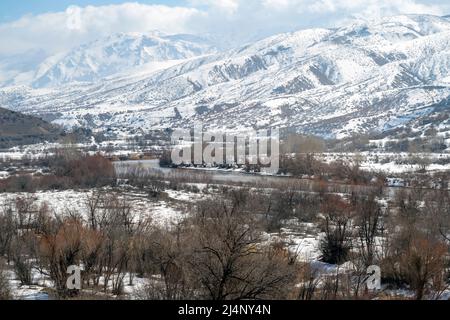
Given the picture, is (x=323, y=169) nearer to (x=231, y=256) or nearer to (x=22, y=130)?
(x=231, y=256)

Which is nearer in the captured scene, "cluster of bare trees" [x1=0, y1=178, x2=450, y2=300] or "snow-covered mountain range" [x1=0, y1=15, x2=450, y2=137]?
"cluster of bare trees" [x1=0, y1=178, x2=450, y2=300]

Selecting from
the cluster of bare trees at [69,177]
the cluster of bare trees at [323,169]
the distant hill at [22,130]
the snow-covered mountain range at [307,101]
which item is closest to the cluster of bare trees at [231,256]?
the cluster of bare trees at [69,177]

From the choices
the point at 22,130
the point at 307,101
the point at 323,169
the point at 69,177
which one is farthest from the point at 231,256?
the point at 307,101

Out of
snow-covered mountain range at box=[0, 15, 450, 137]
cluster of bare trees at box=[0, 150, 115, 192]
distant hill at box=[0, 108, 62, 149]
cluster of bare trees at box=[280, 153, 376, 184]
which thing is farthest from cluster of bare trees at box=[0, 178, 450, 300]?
snow-covered mountain range at box=[0, 15, 450, 137]

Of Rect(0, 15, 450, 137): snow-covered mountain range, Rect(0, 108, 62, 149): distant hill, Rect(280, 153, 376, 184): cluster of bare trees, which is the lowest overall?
Rect(280, 153, 376, 184): cluster of bare trees

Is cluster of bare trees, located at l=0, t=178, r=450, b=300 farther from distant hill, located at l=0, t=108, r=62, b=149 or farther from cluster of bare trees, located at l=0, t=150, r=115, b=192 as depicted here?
distant hill, located at l=0, t=108, r=62, b=149

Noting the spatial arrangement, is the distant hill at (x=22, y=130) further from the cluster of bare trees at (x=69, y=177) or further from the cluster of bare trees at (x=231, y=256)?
the cluster of bare trees at (x=231, y=256)

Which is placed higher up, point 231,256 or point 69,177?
point 231,256

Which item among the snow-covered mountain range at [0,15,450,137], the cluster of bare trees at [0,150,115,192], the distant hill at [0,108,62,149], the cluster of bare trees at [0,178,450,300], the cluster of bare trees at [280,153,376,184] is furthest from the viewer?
the snow-covered mountain range at [0,15,450,137]
